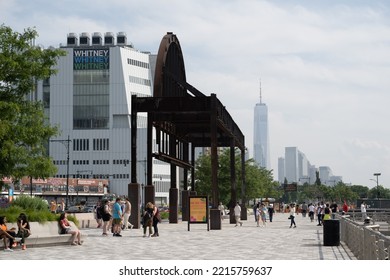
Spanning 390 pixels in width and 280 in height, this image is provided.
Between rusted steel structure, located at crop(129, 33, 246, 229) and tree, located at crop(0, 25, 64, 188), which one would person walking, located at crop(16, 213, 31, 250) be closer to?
tree, located at crop(0, 25, 64, 188)

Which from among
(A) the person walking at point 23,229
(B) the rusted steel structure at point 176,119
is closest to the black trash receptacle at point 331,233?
(A) the person walking at point 23,229

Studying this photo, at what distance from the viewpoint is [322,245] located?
23.8 meters

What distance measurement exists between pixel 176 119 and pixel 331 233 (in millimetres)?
23945

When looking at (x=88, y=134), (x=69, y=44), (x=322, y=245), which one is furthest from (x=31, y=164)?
(x=69, y=44)

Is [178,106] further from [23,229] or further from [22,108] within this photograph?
[23,229]

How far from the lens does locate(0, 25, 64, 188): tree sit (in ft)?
78.5

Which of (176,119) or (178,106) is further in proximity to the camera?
(176,119)

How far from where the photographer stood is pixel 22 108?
2508 centimetres

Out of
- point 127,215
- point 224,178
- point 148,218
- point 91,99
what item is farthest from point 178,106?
point 91,99

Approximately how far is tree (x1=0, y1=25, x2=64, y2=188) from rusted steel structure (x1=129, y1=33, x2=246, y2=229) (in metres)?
13.7

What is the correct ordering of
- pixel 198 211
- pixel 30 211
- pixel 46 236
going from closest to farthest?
1. pixel 46 236
2. pixel 30 211
3. pixel 198 211

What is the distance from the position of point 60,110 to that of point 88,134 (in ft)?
27.4

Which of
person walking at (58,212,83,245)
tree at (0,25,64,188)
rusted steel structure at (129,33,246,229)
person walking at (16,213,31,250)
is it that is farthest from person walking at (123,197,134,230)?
person walking at (16,213,31,250)
